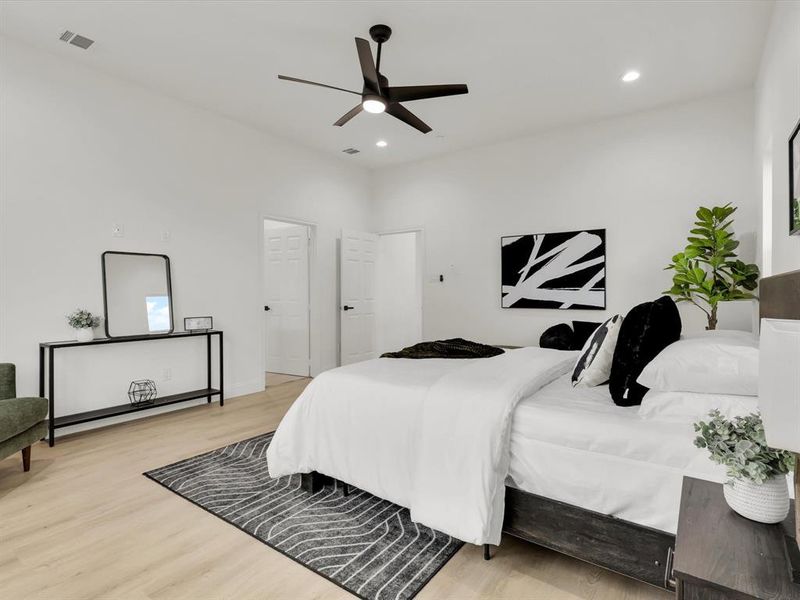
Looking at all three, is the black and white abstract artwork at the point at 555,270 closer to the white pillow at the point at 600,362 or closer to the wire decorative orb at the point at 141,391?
the white pillow at the point at 600,362

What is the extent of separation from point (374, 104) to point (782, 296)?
252 centimetres

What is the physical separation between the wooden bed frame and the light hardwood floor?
168mm

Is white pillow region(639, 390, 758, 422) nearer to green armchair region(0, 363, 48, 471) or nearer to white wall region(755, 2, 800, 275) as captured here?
white wall region(755, 2, 800, 275)

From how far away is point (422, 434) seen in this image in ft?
6.39

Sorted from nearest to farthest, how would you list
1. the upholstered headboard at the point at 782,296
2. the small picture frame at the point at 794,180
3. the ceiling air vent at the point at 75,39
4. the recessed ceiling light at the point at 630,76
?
the upholstered headboard at the point at 782,296, the small picture frame at the point at 794,180, the ceiling air vent at the point at 75,39, the recessed ceiling light at the point at 630,76

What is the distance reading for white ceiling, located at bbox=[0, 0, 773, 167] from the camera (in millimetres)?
2906

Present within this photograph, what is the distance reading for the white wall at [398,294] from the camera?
7234 millimetres

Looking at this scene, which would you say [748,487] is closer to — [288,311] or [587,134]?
[587,134]

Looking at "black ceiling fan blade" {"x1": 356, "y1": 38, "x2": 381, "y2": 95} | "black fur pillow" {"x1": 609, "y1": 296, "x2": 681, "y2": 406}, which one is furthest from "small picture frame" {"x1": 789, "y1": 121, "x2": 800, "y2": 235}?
"black ceiling fan blade" {"x1": 356, "y1": 38, "x2": 381, "y2": 95}

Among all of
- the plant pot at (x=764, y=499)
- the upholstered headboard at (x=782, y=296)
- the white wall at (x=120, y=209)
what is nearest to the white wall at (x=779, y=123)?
the upholstered headboard at (x=782, y=296)

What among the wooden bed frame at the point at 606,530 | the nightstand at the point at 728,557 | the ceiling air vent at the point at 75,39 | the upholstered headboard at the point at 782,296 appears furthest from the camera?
the ceiling air vent at the point at 75,39

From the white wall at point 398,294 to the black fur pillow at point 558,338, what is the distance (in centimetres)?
279

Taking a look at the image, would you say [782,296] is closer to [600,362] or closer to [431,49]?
[600,362]

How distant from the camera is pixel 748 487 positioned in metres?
1.04
